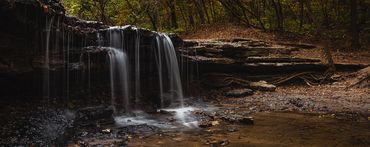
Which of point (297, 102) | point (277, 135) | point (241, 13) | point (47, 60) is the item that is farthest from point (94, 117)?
point (241, 13)

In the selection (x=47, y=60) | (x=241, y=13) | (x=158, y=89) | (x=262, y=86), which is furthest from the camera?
(x=241, y=13)

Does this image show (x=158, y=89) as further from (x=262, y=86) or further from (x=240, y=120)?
(x=240, y=120)

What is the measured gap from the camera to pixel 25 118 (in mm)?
10016

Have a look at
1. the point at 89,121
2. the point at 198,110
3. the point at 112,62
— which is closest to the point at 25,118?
the point at 89,121

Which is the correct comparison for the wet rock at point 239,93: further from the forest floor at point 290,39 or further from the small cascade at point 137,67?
the forest floor at point 290,39

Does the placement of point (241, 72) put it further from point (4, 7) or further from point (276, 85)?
point (4, 7)

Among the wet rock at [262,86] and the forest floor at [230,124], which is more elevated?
the wet rock at [262,86]

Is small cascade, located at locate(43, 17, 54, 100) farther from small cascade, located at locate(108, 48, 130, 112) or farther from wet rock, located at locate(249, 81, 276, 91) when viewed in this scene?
wet rock, located at locate(249, 81, 276, 91)

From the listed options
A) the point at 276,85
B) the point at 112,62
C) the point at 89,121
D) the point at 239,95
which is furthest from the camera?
the point at 276,85

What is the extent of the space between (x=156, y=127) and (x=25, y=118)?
11.7 ft

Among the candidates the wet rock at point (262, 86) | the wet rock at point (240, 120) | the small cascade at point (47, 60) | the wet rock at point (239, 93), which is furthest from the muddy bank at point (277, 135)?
the wet rock at point (262, 86)

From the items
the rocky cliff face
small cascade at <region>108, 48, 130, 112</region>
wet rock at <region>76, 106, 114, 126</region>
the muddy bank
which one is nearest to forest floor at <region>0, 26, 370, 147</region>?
the muddy bank

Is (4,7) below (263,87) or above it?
above

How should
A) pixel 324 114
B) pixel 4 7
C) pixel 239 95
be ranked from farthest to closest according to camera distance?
pixel 239 95
pixel 324 114
pixel 4 7
